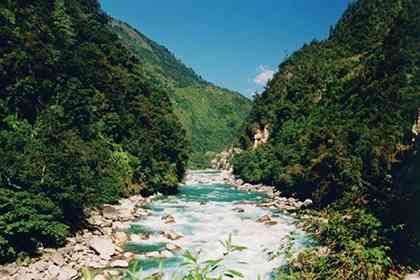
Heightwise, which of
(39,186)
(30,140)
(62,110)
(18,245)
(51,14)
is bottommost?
Answer: (18,245)

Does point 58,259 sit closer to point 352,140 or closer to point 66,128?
point 66,128

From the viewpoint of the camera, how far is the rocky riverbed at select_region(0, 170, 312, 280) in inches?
993

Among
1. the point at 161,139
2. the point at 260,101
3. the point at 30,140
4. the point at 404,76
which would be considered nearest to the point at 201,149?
the point at 260,101

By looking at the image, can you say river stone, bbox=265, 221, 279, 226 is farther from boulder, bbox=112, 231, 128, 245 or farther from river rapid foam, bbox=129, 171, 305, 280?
boulder, bbox=112, 231, 128, 245

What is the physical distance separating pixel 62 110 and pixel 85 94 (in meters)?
5.14

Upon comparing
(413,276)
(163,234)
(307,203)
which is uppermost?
(413,276)

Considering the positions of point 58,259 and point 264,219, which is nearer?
point 58,259

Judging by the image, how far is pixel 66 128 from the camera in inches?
1624

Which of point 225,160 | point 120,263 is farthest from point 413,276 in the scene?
point 225,160

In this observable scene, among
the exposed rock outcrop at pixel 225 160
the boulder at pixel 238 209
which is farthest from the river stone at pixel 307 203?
the exposed rock outcrop at pixel 225 160

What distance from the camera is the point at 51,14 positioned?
55.2m

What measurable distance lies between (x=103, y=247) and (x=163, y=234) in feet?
21.7

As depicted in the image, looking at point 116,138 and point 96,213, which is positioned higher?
point 116,138

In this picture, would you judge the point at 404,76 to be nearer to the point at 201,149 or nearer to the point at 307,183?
the point at 307,183
